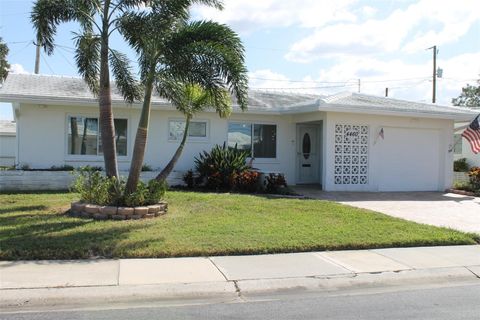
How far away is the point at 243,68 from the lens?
9930 millimetres

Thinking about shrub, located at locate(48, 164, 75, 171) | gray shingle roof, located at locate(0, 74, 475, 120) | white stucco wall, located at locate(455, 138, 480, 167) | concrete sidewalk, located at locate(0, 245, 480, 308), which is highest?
gray shingle roof, located at locate(0, 74, 475, 120)

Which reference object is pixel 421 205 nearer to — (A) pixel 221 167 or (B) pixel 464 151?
(A) pixel 221 167

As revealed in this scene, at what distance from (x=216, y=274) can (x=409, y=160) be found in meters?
13.3

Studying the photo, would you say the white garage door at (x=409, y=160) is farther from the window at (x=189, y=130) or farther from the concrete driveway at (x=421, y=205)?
the window at (x=189, y=130)

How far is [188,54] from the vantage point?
9.84 metres

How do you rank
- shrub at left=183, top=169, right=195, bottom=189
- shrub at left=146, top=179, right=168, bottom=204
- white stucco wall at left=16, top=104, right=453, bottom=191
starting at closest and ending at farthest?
shrub at left=146, top=179, right=168, bottom=204 < white stucco wall at left=16, top=104, right=453, bottom=191 < shrub at left=183, top=169, right=195, bottom=189

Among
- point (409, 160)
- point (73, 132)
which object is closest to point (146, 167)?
point (73, 132)

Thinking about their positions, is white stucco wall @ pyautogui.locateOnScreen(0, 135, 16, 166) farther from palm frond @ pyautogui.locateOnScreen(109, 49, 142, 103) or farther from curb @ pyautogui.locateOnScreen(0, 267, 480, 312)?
curb @ pyautogui.locateOnScreen(0, 267, 480, 312)

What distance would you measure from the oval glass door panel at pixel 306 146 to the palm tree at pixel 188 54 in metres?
8.98

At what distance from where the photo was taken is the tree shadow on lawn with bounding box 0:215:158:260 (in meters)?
7.46

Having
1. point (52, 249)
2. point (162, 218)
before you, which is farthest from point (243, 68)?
point (52, 249)

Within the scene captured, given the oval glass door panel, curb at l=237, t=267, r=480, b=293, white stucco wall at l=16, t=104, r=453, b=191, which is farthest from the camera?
the oval glass door panel

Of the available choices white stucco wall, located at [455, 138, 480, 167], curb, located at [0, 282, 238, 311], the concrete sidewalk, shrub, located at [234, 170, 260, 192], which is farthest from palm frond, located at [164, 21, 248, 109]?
white stucco wall, located at [455, 138, 480, 167]

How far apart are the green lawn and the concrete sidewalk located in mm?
340
